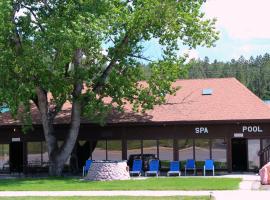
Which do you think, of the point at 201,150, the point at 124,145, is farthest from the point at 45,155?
the point at 201,150

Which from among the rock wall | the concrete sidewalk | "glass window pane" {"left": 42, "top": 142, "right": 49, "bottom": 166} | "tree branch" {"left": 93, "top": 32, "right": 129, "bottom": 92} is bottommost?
the concrete sidewalk

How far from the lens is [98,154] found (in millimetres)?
31406

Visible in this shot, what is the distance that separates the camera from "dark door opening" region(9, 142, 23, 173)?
32719 mm

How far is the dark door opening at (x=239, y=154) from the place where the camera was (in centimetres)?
3027

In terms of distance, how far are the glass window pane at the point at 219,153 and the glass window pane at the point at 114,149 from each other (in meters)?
5.17

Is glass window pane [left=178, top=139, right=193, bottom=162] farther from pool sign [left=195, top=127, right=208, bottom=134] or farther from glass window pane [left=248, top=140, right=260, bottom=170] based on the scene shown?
glass window pane [left=248, top=140, right=260, bottom=170]

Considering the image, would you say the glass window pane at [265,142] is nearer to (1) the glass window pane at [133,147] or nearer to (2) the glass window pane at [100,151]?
(1) the glass window pane at [133,147]

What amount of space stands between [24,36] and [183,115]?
9.28 meters

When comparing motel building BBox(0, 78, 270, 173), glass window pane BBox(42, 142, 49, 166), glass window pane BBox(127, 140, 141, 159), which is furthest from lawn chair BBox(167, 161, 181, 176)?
glass window pane BBox(42, 142, 49, 166)

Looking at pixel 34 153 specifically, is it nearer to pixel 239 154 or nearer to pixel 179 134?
pixel 179 134

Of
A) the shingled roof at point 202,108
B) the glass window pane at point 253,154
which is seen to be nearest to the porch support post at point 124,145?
the shingled roof at point 202,108

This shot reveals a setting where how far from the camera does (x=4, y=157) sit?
1283 inches

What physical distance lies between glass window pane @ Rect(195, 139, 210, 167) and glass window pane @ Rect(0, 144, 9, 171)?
1105 centimetres

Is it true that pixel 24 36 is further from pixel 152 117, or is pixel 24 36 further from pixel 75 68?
pixel 152 117
